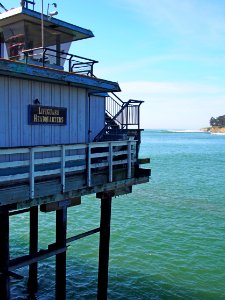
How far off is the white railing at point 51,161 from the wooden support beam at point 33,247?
3.37 m

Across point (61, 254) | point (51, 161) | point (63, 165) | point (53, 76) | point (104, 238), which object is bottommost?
point (61, 254)

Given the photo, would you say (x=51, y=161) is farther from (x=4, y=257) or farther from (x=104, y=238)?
(x=104, y=238)

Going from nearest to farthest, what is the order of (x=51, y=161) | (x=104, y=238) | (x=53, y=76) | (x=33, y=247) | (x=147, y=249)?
(x=51, y=161), (x=53, y=76), (x=104, y=238), (x=33, y=247), (x=147, y=249)

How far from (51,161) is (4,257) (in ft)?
8.32

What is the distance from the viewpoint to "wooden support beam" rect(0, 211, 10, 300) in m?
9.01

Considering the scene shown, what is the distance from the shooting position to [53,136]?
11039mm

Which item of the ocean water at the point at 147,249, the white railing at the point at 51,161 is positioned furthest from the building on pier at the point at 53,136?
the ocean water at the point at 147,249

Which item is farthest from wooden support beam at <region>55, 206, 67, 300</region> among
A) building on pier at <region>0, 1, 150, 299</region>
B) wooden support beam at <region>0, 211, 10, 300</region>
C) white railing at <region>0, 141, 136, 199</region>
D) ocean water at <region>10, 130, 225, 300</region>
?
ocean water at <region>10, 130, 225, 300</region>

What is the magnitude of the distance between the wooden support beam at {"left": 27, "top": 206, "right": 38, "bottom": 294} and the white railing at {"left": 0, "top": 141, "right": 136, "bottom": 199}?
3366mm

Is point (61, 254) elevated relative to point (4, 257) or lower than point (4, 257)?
lower

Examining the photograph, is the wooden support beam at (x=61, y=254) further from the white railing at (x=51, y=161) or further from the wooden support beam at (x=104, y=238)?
the wooden support beam at (x=104, y=238)

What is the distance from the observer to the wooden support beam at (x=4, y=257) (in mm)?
9008

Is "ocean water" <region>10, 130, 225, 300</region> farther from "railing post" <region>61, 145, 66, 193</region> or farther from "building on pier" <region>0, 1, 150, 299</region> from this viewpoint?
"railing post" <region>61, 145, 66, 193</region>

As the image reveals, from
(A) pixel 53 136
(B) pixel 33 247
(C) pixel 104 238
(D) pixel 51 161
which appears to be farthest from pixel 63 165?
(B) pixel 33 247
